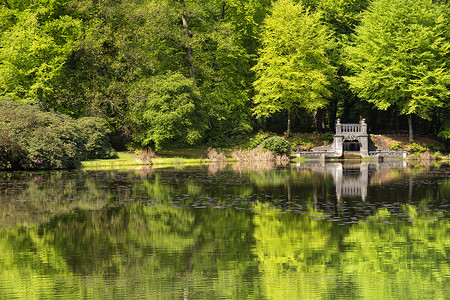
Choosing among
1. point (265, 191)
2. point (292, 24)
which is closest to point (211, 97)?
point (292, 24)

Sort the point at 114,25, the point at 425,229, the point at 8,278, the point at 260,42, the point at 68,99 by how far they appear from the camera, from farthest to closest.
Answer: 1. the point at 260,42
2. the point at 114,25
3. the point at 68,99
4. the point at 425,229
5. the point at 8,278

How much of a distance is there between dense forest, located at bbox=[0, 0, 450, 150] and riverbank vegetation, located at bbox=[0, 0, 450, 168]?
13 centimetres

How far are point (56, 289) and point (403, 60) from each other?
48655 millimetres

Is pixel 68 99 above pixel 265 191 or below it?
above

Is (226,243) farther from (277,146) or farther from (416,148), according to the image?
(416,148)

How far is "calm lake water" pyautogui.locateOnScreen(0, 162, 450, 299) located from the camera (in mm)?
9781

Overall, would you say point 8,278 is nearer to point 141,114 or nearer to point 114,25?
point 141,114

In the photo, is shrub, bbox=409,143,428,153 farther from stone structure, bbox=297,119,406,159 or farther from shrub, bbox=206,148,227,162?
shrub, bbox=206,148,227,162

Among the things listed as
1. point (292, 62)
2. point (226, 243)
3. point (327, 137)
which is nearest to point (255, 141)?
point (327, 137)

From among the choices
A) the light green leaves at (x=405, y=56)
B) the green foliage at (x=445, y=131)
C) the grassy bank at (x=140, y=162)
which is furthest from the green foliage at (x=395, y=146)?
the grassy bank at (x=140, y=162)

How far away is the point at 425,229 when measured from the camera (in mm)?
15156

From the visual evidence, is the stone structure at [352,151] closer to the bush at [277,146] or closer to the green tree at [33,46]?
the bush at [277,146]

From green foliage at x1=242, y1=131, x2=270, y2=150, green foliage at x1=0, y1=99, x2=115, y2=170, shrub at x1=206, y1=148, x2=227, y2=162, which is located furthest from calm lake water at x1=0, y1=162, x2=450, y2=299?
green foliage at x1=242, y1=131, x2=270, y2=150

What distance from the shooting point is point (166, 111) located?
50156mm
